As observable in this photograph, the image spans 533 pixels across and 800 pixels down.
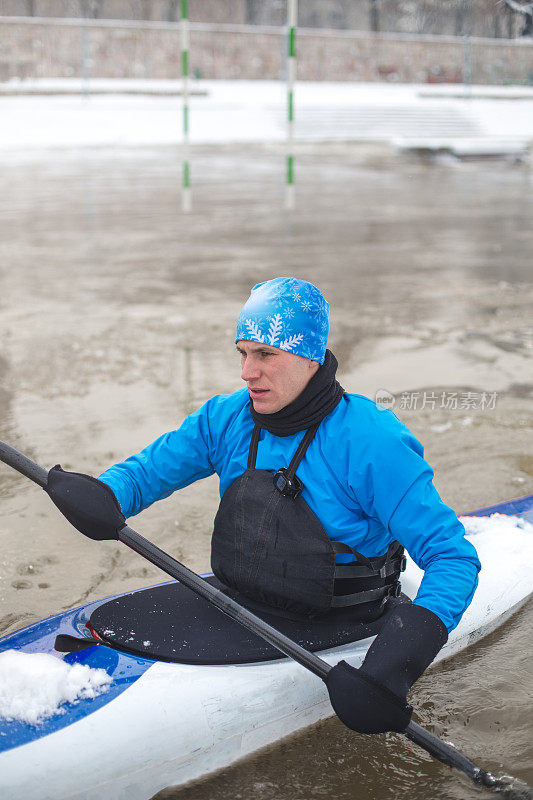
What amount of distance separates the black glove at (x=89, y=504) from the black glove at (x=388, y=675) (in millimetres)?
605

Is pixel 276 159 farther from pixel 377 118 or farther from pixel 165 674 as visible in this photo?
pixel 165 674

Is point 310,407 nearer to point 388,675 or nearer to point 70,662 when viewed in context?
point 388,675

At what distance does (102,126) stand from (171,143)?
1886 mm

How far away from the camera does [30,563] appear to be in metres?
3.06

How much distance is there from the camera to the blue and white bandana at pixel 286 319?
1.99 m

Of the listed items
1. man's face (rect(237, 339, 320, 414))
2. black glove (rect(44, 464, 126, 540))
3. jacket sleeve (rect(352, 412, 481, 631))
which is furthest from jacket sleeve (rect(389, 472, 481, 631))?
black glove (rect(44, 464, 126, 540))

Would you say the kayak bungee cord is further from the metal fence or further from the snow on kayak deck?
the metal fence

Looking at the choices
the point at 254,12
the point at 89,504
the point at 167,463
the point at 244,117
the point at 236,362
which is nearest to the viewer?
the point at 89,504

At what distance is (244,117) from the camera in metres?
23.5

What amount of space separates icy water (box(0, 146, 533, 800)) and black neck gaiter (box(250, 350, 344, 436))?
826mm

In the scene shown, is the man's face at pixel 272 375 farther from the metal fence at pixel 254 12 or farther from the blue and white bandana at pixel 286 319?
the metal fence at pixel 254 12

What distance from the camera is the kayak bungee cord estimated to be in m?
1.95

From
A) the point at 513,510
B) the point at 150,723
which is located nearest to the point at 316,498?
the point at 150,723

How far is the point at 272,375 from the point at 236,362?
324 cm
